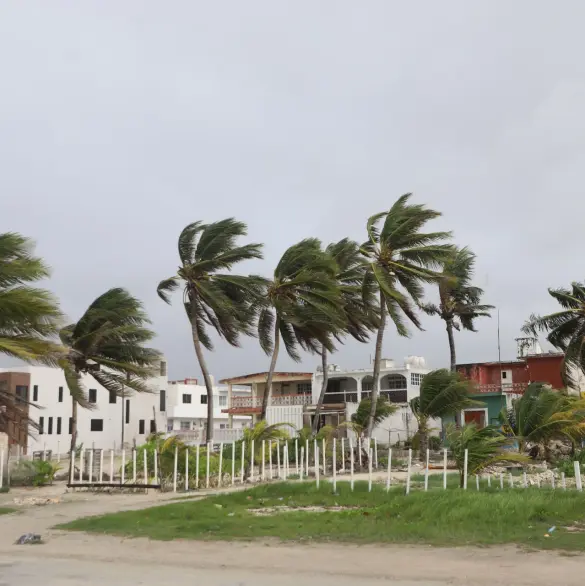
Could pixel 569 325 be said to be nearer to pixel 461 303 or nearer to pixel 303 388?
pixel 461 303

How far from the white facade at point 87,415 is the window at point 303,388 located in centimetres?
1085

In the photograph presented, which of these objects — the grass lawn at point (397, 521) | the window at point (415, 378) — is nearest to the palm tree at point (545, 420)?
the grass lawn at point (397, 521)

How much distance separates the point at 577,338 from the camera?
1479 inches

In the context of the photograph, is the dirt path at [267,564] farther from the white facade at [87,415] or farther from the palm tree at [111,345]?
the white facade at [87,415]

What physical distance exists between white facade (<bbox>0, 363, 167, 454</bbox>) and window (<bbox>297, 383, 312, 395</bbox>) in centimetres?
1085

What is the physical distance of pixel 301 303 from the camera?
34156mm

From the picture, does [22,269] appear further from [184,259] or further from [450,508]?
[184,259]

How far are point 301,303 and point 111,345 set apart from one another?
982cm

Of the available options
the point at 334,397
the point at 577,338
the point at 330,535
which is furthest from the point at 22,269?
the point at 334,397

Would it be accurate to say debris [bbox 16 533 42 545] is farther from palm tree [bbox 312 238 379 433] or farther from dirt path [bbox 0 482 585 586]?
palm tree [bbox 312 238 379 433]

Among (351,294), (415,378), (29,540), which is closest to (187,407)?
(415,378)

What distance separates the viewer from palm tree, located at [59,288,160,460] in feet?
88.1

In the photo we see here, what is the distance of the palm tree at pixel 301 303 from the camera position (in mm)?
32938

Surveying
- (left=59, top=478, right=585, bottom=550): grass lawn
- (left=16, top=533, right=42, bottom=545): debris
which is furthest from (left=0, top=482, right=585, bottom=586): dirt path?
(left=59, top=478, right=585, bottom=550): grass lawn
